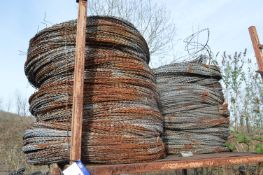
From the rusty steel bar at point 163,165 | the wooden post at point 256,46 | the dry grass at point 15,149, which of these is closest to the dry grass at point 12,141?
the dry grass at point 15,149

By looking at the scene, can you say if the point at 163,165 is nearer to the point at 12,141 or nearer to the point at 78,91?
the point at 78,91

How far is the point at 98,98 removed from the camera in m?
2.33

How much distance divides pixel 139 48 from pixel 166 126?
37.4 inches

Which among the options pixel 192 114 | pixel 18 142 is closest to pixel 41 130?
pixel 192 114

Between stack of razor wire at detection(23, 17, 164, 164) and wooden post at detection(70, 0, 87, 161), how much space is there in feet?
0.95

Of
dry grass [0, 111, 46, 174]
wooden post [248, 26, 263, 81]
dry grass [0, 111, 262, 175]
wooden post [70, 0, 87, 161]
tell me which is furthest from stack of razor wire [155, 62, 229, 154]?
dry grass [0, 111, 46, 174]

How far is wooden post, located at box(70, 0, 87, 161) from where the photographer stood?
1.87 metres

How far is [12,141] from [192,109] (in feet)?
45.7

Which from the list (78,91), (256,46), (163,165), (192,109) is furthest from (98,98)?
(256,46)

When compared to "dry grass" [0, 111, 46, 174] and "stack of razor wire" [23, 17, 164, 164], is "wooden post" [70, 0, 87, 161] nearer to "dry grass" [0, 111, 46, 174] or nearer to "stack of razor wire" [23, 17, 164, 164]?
"stack of razor wire" [23, 17, 164, 164]

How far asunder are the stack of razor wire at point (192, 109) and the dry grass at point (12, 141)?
20.8ft

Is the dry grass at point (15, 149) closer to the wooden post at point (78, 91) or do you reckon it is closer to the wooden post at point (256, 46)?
the wooden post at point (78, 91)

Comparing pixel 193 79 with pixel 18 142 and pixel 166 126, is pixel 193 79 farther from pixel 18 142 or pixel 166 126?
pixel 18 142

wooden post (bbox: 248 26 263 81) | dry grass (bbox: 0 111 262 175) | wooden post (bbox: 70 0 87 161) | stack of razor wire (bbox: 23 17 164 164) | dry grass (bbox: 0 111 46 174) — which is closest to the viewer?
wooden post (bbox: 70 0 87 161)
